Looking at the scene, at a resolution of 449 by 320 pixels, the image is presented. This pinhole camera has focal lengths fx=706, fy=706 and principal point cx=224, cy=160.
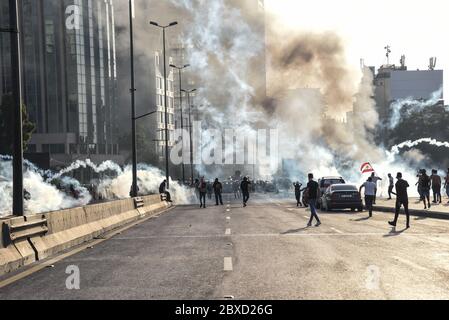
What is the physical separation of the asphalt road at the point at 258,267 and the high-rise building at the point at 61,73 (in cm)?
7945

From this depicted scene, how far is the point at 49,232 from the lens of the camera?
15602 mm

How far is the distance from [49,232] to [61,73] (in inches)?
3413

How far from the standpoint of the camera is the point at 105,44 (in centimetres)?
10656

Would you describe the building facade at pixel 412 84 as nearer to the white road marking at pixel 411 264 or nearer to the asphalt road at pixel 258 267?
the asphalt road at pixel 258 267

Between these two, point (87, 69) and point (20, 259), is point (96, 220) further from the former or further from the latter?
point (87, 69)

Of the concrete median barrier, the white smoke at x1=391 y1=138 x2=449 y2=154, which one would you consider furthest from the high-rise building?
the concrete median barrier

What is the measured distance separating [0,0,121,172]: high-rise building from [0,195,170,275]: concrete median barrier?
2912 inches

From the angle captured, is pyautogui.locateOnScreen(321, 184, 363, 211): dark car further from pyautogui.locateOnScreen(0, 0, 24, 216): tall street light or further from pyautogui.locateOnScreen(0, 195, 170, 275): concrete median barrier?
pyautogui.locateOnScreen(0, 0, 24, 216): tall street light

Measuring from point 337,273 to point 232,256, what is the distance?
10.3 feet

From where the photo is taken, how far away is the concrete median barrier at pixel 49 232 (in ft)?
41.9

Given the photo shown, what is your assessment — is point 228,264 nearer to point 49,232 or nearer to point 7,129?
point 49,232

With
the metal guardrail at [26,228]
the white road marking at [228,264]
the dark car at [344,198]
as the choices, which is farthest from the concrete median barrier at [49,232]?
the dark car at [344,198]

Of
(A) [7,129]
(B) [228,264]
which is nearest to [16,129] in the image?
(B) [228,264]
